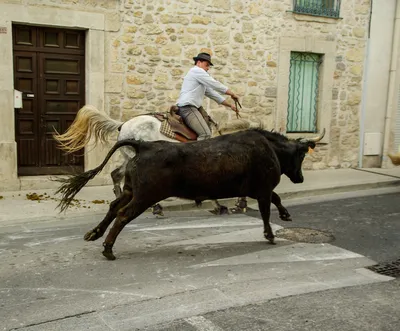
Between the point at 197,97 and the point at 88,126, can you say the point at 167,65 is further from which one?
the point at 88,126

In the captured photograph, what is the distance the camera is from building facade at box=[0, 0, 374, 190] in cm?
930

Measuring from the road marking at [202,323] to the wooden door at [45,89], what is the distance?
6.14m

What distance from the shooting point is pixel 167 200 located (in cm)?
859

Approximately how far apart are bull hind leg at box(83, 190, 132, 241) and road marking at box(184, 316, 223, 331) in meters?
1.92

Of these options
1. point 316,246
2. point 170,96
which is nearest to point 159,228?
point 316,246

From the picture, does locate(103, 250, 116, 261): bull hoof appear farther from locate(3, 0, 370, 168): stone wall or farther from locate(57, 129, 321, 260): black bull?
locate(3, 0, 370, 168): stone wall

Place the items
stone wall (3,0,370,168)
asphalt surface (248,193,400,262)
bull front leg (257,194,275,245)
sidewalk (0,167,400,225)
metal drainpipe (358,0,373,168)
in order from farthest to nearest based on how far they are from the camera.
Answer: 1. metal drainpipe (358,0,373,168)
2. stone wall (3,0,370,168)
3. sidewalk (0,167,400,225)
4. asphalt surface (248,193,400,262)
5. bull front leg (257,194,275,245)

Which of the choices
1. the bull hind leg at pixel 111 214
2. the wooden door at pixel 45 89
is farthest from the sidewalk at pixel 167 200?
the bull hind leg at pixel 111 214

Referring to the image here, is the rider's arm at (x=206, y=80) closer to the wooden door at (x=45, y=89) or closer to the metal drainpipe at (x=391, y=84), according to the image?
the wooden door at (x=45, y=89)

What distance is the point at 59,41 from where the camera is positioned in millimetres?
9516

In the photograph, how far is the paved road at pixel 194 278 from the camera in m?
4.04

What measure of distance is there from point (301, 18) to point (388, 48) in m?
2.62

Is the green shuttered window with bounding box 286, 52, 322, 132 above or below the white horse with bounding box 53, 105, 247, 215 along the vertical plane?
above

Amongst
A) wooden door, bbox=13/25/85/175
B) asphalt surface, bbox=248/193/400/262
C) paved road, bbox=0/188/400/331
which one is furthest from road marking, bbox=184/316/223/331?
wooden door, bbox=13/25/85/175
